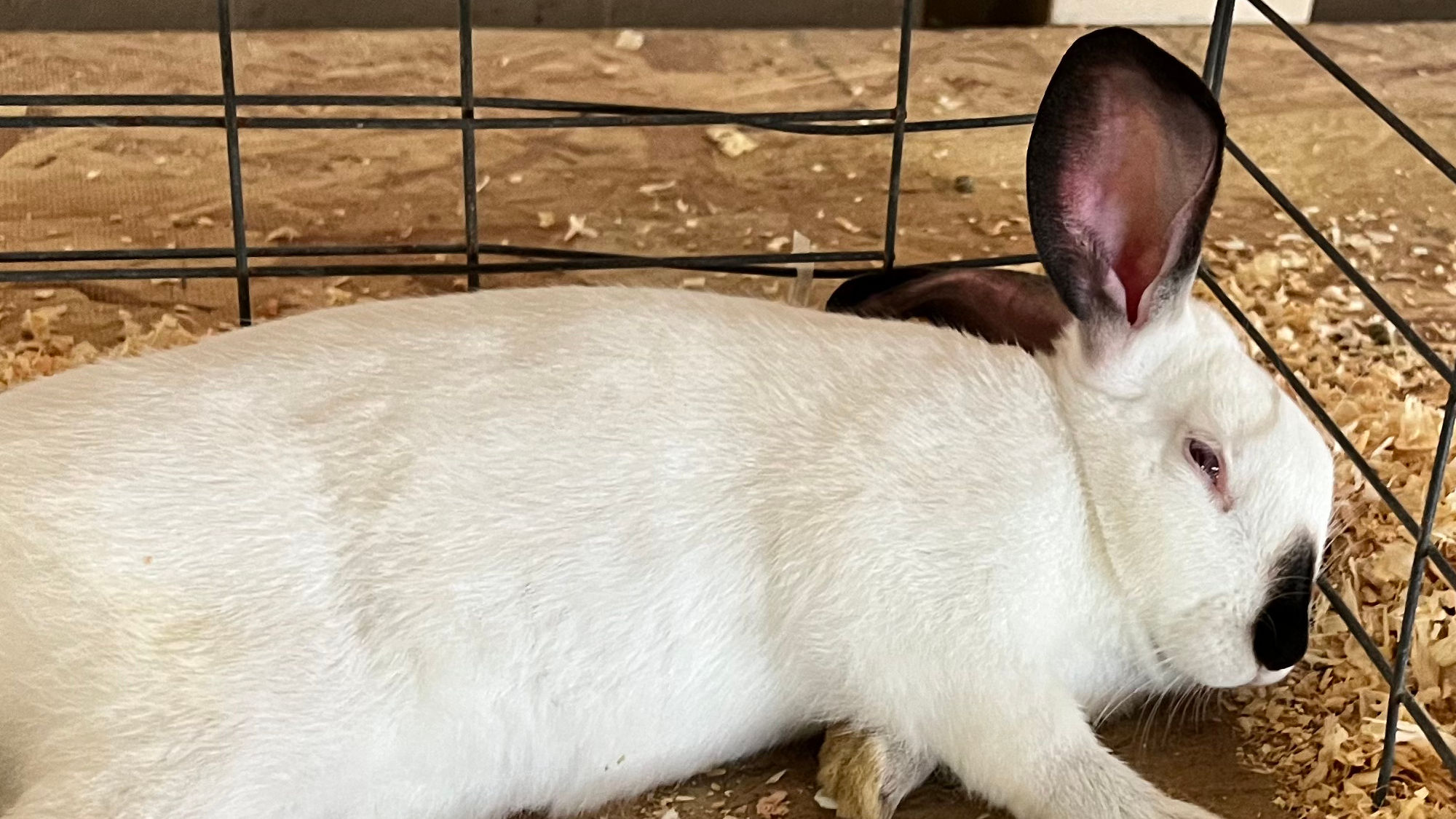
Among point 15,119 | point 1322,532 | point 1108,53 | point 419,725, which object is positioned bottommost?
point 419,725

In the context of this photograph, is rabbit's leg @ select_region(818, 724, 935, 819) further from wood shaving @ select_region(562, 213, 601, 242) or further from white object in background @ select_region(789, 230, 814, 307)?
wood shaving @ select_region(562, 213, 601, 242)

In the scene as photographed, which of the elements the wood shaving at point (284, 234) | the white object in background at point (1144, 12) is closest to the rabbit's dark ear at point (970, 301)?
the wood shaving at point (284, 234)

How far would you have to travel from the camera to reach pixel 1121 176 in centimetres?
169

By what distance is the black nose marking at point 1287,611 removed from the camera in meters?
1.67

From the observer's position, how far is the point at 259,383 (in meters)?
1.63

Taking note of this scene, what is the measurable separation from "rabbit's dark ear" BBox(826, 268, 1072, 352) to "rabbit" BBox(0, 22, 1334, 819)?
0.45m

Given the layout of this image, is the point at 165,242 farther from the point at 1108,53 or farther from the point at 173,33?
the point at 1108,53

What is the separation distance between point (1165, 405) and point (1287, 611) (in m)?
0.25

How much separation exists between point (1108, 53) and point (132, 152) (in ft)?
7.64

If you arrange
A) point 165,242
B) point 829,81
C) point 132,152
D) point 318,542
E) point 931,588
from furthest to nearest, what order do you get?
point 829,81 < point 132,152 < point 165,242 < point 931,588 < point 318,542

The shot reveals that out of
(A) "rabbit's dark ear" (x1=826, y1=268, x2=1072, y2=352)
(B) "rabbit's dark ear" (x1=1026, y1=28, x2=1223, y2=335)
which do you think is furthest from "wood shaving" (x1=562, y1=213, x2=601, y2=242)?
(B) "rabbit's dark ear" (x1=1026, y1=28, x2=1223, y2=335)

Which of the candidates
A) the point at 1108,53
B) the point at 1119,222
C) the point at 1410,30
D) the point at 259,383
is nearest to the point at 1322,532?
the point at 1119,222

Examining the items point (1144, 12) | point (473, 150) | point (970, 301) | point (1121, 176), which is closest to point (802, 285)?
point (970, 301)

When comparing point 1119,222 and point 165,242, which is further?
point 165,242
